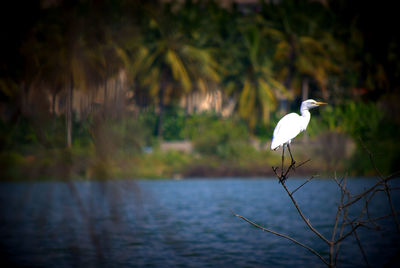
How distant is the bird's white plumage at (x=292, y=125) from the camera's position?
542 centimetres

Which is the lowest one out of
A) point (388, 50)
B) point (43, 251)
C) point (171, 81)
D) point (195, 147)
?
point (43, 251)

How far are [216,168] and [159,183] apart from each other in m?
4.01

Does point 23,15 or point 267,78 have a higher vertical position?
point 267,78

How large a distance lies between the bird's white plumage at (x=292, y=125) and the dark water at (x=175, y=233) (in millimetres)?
1382

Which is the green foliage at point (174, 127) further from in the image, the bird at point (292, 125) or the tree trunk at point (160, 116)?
the bird at point (292, 125)

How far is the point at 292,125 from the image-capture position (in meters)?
5.45

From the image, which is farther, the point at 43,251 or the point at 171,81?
the point at 171,81

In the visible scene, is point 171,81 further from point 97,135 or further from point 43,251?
point 97,135

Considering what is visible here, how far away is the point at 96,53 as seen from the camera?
5004 millimetres

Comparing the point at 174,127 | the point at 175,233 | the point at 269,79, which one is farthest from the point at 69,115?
the point at 174,127

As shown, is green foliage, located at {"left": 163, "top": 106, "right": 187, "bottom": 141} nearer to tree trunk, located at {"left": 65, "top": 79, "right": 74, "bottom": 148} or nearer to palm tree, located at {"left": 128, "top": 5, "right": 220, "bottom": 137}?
palm tree, located at {"left": 128, "top": 5, "right": 220, "bottom": 137}

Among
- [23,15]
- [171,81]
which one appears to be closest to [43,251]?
[23,15]

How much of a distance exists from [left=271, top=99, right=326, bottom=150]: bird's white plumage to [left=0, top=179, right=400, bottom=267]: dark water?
1.38 metres

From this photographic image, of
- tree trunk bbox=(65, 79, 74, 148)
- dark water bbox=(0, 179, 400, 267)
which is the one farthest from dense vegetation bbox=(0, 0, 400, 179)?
tree trunk bbox=(65, 79, 74, 148)
